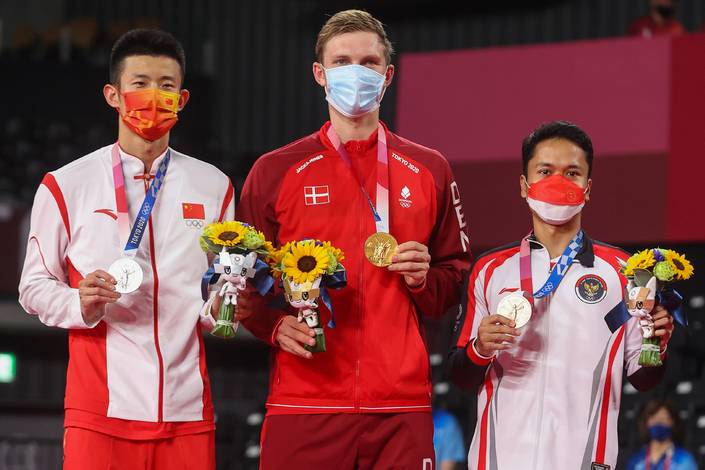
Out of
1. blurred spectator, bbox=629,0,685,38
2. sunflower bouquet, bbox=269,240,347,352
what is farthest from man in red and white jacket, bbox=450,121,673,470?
blurred spectator, bbox=629,0,685,38

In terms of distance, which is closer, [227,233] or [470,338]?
[227,233]

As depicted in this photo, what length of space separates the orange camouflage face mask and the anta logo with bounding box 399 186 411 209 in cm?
78

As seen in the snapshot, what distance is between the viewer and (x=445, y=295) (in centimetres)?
362

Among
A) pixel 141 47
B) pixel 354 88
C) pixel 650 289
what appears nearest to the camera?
pixel 650 289

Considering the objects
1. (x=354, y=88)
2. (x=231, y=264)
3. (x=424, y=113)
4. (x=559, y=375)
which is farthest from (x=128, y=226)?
(x=424, y=113)

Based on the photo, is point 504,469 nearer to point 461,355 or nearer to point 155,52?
point 461,355

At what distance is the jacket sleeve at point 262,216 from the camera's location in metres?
→ 3.58

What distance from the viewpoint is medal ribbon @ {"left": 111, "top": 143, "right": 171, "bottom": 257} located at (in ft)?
11.4

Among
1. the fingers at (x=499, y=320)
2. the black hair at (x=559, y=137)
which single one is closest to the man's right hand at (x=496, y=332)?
the fingers at (x=499, y=320)

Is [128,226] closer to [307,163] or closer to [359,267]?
[307,163]

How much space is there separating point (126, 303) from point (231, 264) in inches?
16.4

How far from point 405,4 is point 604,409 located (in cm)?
1036

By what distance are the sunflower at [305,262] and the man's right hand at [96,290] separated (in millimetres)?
513

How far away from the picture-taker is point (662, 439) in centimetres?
714
